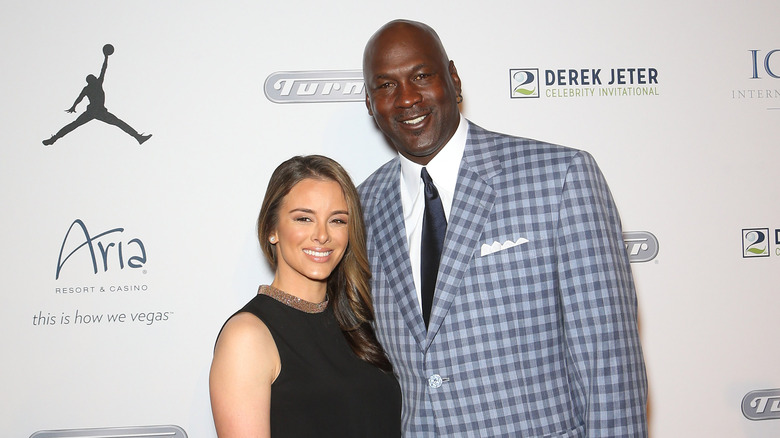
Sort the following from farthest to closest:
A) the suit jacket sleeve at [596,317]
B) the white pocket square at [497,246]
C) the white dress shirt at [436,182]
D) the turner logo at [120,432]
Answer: the turner logo at [120,432] < the white dress shirt at [436,182] < the white pocket square at [497,246] < the suit jacket sleeve at [596,317]

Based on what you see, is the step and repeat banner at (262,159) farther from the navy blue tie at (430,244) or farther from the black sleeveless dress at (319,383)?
the navy blue tie at (430,244)

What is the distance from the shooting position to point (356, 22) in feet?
8.39

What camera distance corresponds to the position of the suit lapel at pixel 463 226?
5.76ft

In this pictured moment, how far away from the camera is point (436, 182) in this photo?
1.97m

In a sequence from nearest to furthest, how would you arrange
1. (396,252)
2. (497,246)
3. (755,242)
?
(497,246) → (396,252) → (755,242)

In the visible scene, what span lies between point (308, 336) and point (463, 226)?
59cm

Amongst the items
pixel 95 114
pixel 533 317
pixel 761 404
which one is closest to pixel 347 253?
pixel 533 317

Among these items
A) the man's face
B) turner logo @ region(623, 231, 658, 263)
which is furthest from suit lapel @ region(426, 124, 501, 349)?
turner logo @ region(623, 231, 658, 263)

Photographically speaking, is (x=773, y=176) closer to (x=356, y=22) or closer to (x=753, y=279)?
(x=753, y=279)

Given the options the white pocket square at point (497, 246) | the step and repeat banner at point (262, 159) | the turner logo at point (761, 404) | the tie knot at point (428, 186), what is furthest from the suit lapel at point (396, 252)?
the turner logo at point (761, 404)

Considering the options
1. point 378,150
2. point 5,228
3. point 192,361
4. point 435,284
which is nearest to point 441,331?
point 435,284

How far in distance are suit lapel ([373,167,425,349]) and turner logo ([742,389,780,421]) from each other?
1.65 meters

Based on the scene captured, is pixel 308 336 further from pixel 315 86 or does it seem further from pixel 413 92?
pixel 315 86

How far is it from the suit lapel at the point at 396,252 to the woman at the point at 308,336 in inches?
3.3
